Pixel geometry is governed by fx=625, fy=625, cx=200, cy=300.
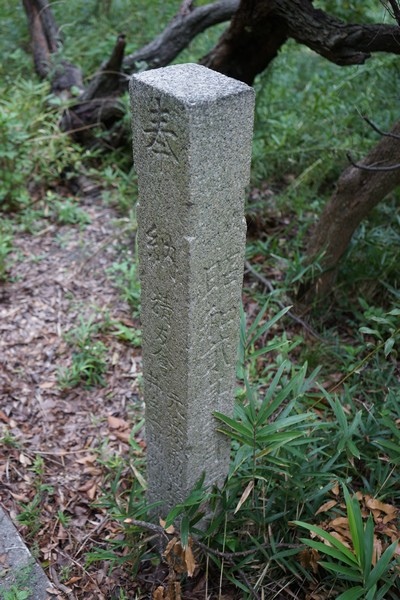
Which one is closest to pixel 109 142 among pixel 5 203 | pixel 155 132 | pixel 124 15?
pixel 5 203

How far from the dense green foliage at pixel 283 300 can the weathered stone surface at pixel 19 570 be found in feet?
0.83

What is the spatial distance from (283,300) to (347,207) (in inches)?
23.2

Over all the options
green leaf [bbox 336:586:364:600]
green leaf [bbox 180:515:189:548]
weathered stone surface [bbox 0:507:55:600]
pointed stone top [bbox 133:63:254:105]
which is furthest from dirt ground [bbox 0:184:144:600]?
pointed stone top [bbox 133:63:254:105]

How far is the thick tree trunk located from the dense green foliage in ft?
0.36

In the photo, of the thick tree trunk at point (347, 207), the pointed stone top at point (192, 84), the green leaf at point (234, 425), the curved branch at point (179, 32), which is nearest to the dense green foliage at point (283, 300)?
the green leaf at point (234, 425)

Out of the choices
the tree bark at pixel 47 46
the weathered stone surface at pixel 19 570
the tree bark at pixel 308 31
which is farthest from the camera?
the tree bark at pixel 47 46

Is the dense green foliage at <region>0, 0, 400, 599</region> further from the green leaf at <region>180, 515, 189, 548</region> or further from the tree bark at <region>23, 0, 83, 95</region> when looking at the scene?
the tree bark at <region>23, 0, 83, 95</region>

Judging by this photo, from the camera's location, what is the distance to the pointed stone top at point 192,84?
1.42 m

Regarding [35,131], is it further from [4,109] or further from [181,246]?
[181,246]

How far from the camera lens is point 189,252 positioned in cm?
158

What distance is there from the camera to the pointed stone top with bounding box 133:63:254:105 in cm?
142

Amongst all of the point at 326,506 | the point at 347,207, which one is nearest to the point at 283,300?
the point at 347,207

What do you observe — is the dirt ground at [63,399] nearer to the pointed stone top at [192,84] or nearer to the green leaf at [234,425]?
the green leaf at [234,425]

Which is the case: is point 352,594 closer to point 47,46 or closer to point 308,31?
point 308,31
